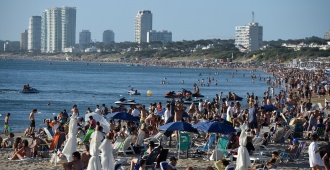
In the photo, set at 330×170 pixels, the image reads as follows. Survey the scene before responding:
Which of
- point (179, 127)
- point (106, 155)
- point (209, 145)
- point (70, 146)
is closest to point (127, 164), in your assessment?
point (70, 146)

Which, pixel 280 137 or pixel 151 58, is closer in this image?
pixel 280 137

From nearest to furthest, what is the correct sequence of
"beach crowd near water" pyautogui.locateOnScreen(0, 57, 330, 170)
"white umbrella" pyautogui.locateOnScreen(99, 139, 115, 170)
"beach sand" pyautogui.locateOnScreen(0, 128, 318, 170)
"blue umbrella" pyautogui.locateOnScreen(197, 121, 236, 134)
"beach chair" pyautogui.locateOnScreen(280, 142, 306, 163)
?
"white umbrella" pyautogui.locateOnScreen(99, 139, 115, 170) < "beach crowd near water" pyautogui.locateOnScreen(0, 57, 330, 170) < "beach sand" pyautogui.locateOnScreen(0, 128, 318, 170) < "beach chair" pyautogui.locateOnScreen(280, 142, 306, 163) < "blue umbrella" pyautogui.locateOnScreen(197, 121, 236, 134)

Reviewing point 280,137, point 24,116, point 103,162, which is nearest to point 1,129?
point 24,116

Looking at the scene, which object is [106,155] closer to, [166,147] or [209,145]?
[209,145]

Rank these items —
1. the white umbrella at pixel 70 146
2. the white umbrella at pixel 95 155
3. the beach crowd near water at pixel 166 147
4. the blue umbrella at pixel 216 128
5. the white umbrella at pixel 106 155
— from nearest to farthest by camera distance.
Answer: the white umbrella at pixel 95 155 → the white umbrella at pixel 106 155 → the beach crowd near water at pixel 166 147 → the white umbrella at pixel 70 146 → the blue umbrella at pixel 216 128

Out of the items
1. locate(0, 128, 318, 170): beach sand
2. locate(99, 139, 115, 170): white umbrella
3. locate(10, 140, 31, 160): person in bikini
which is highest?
locate(99, 139, 115, 170): white umbrella

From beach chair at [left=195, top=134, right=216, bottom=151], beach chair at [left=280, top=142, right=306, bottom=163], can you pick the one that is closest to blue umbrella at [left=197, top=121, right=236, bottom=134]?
beach chair at [left=195, top=134, right=216, bottom=151]

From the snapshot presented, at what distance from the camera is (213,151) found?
16.0 m

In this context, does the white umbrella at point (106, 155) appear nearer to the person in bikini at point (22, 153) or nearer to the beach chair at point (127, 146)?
the beach chair at point (127, 146)

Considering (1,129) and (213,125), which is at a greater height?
(213,125)

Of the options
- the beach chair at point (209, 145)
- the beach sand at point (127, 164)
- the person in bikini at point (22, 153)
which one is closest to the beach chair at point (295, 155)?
the beach sand at point (127, 164)

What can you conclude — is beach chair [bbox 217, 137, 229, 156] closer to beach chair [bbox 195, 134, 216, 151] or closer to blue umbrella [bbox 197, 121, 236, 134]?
blue umbrella [bbox 197, 121, 236, 134]

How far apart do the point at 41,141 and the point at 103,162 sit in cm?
458

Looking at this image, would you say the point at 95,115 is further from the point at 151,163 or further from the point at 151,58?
the point at 151,58
